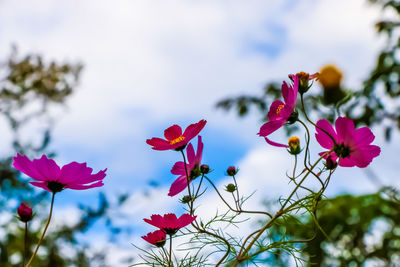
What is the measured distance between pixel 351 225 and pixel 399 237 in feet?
1.59

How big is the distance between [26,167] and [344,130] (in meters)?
0.29

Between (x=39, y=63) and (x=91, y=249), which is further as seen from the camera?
(x=39, y=63)

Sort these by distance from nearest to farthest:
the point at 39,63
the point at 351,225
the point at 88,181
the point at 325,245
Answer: the point at 88,181, the point at 325,245, the point at 351,225, the point at 39,63

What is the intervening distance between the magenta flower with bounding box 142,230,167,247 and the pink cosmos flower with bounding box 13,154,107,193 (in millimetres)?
67

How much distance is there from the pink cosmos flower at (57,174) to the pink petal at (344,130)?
0.22m

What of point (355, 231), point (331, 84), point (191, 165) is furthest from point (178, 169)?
point (355, 231)

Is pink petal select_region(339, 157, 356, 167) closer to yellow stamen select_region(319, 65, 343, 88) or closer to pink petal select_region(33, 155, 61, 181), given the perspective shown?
pink petal select_region(33, 155, 61, 181)

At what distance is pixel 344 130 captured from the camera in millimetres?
426

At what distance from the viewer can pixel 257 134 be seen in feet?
1.47

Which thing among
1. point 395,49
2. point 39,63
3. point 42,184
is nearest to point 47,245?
point 39,63

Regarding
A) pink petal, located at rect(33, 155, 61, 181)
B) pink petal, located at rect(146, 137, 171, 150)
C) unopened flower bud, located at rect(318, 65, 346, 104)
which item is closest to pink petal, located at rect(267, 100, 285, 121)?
pink petal, located at rect(146, 137, 171, 150)

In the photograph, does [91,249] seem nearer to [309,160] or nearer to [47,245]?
[47,245]

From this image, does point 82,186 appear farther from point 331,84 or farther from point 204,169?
point 331,84

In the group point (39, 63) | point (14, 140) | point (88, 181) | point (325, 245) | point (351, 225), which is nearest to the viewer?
point (88, 181)
